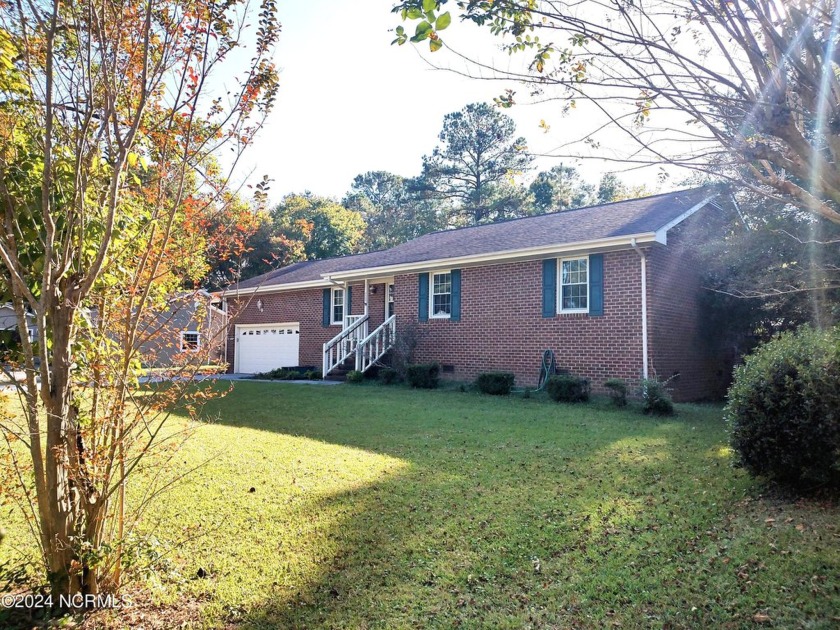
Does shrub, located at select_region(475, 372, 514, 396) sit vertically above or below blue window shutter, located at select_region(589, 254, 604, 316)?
below

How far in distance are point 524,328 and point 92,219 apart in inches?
444

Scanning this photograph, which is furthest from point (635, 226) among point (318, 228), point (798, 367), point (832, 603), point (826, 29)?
point (318, 228)

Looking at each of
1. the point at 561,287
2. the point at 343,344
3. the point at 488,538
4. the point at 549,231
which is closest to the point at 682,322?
the point at 561,287

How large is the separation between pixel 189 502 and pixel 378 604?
2.40m

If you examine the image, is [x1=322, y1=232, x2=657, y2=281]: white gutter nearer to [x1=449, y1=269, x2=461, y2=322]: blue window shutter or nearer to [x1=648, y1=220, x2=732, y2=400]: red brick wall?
[x1=449, y1=269, x2=461, y2=322]: blue window shutter

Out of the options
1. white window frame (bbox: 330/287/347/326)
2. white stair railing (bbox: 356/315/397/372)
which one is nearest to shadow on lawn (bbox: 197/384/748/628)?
white stair railing (bbox: 356/315/397/372)

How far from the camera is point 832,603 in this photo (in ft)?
10.3

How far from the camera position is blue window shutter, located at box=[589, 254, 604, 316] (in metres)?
12.2

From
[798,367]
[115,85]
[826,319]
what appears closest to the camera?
[115,85]

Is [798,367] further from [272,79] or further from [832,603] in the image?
[272,79]

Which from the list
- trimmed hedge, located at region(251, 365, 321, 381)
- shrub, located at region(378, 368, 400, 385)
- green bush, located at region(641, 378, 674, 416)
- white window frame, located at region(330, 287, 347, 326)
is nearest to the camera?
green bush, located at region(641, 378, 674, 416)

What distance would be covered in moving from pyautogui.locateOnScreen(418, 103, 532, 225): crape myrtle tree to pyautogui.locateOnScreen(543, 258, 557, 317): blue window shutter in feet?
76.6

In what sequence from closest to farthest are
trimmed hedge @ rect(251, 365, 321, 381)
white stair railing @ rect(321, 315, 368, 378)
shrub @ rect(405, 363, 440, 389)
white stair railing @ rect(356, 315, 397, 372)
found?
shrub @ rect(405, 363, 440, 389), white stair railing @ rect(356, 315, 397, 372), white stair railing @ rect(321, 315, 368, 378), trimmed hedge @ rect(251, 365, 321, 381)

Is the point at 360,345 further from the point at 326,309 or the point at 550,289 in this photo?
the point at 550,289
